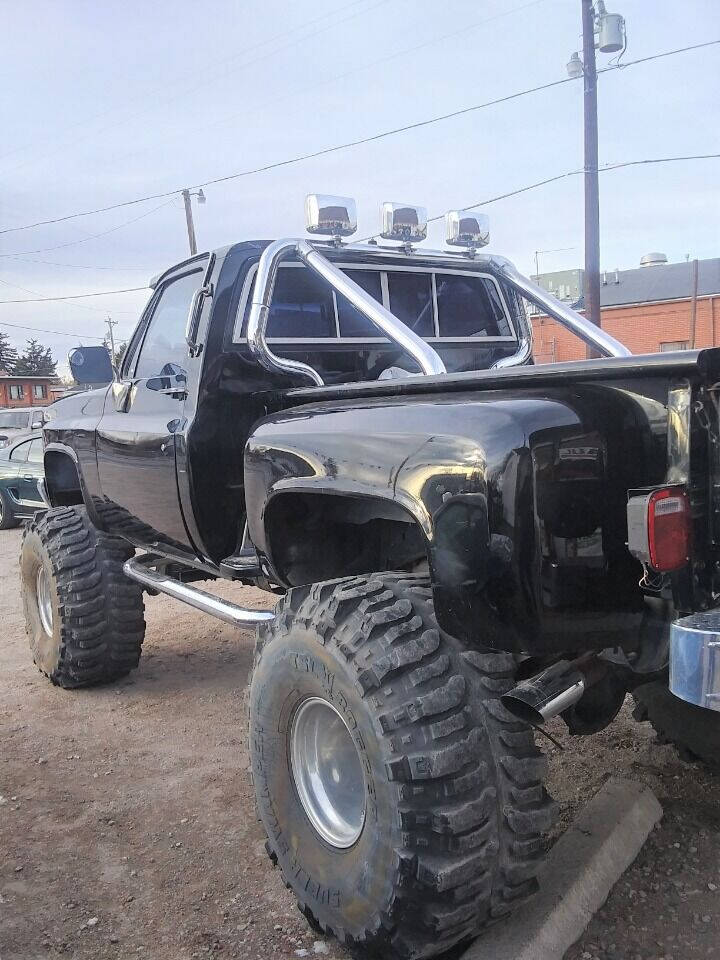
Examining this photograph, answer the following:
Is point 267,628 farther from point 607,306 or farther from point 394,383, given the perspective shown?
point 607,306

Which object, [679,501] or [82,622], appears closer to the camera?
[679,501]

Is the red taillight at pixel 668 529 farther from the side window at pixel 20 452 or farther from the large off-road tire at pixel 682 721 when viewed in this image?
the side window at pixel 20 452

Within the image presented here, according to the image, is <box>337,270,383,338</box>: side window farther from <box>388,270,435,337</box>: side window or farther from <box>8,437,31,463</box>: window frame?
<box>8,437,31,463</box>: window frame

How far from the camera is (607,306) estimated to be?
35156 millimetres

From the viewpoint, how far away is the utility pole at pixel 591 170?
14172 mm

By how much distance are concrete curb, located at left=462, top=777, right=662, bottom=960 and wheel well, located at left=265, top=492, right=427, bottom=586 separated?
3.27 ft

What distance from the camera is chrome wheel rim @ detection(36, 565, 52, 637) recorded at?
16.9 feet

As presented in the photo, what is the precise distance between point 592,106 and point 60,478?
13.0 m

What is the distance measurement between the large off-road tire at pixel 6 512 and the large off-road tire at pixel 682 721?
11216mm

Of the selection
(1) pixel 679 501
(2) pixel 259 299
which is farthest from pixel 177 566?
(1) pixel 679 501

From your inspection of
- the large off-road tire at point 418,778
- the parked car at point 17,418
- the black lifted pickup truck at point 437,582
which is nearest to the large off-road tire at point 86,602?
the black lifted pickup truck at point 437,582

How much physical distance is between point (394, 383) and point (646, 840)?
5.78ft

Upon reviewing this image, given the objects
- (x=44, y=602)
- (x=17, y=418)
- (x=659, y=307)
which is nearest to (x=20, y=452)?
(x=17, y=418)

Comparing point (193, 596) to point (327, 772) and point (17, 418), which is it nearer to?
point (327, 772)
